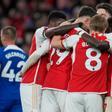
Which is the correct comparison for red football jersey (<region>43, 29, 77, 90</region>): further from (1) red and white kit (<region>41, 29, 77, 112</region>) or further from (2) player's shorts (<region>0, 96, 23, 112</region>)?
(2) player's shorts (<region>0, 96, 23, 112</region>)

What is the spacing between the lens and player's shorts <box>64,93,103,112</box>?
1077 cm

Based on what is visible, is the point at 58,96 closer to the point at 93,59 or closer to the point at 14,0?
the point at 93,59

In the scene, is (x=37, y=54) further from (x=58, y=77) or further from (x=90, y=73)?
(x=90, y=73)

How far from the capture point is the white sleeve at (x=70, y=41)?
10891mm

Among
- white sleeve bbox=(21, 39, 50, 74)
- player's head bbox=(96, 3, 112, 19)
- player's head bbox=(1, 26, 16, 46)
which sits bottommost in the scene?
white sleeve bbox=(21, 39, 50, 74)

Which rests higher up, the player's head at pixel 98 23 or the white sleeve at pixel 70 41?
the player's head at pixel 98 23

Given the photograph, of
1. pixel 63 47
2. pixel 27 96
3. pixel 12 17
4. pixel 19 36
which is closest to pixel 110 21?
pixel 63 47

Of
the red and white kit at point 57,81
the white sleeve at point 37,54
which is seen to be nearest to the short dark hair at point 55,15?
the white sleeve at point 37,54

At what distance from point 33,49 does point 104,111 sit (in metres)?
1.60

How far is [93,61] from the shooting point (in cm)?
1076

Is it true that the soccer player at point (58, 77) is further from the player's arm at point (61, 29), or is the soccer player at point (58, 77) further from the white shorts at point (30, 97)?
the white shorts at point (30, 97)

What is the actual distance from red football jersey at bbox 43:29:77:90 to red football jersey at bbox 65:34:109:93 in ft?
1.38

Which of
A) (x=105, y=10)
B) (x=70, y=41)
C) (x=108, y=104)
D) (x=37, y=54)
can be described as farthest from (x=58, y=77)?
(x=105, y=10)

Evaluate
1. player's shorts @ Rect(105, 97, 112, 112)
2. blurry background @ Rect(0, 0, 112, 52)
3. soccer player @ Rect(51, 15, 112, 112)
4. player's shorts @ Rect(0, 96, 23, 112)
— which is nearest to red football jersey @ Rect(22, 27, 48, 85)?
soccer player @ Rect(51, 15, 112, 112)
